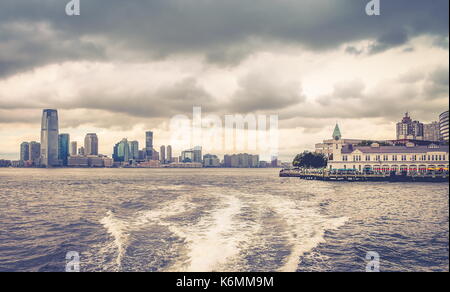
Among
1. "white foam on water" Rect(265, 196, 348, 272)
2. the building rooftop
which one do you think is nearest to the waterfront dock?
the building rooftop

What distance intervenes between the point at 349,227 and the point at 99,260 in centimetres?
2347

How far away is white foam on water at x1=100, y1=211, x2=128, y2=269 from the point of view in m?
22.0

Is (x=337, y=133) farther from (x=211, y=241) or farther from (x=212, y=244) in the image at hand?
(x=212, y=244)

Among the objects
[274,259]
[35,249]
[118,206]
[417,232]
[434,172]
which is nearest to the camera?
[274,259]

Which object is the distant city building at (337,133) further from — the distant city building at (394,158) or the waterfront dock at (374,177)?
the waterfront dock at (374,177)

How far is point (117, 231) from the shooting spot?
29.1m

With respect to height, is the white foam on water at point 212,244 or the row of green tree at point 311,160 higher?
the row of green tree at point 311,160

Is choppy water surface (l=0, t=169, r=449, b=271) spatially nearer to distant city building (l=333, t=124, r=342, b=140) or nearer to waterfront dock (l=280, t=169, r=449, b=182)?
waterfront dock (l=280, t=169, r=449, b=182)

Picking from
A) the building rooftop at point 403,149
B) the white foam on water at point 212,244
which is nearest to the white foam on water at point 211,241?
the white foam on water at point 212,244

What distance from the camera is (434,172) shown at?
10762 cm

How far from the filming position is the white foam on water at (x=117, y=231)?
72.1 feet

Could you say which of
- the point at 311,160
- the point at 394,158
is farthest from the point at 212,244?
the point at 311,160
